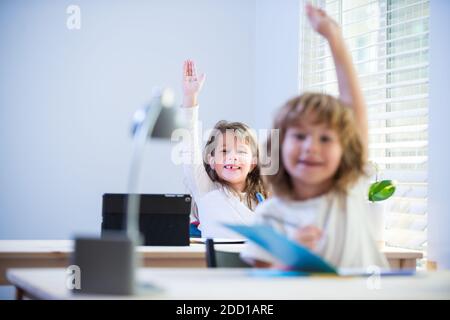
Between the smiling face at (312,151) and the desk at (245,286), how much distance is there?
0.50ft

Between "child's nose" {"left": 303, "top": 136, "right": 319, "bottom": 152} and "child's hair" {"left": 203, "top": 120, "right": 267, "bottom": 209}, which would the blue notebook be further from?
"child's hair" {"left": 203, "top": 120, "right": 267, "bottom": 209}

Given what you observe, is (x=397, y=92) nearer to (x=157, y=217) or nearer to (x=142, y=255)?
(x=157, y=217)

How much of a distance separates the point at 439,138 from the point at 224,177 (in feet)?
2.27

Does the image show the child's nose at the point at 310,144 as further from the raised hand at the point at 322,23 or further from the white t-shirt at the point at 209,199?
the white t-shirt at the point at 209,199

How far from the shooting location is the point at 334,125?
3.64 feet

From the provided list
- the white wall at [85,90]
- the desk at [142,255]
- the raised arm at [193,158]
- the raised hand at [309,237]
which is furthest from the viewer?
the white wall at [85,90]

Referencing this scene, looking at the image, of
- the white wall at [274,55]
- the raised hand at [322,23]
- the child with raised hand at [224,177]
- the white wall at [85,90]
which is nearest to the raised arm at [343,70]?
the raised hand at [322,23]

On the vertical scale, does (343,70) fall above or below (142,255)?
above

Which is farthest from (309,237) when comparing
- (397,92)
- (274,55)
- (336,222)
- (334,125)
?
(274,55)

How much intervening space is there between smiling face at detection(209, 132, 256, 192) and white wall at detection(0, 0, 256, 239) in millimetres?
915

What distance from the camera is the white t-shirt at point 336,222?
110 cm

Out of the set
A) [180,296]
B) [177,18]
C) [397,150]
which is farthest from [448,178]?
[177,18]

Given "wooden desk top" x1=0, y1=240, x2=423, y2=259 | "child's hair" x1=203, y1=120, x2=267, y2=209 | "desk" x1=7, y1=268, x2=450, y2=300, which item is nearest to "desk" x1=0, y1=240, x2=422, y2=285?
"wooden desk top" x1=0, y1=240, x2=423, y2=259
